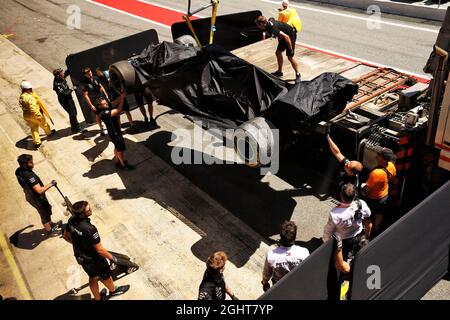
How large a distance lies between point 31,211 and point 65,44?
10947 millimetres

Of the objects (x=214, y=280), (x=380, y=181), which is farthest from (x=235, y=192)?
(x=214, y=280)

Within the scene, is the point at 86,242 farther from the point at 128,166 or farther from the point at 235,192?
the point at 128,166

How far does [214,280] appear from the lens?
4.93 m

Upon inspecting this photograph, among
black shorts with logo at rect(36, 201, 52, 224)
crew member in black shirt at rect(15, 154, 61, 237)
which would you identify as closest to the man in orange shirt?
crew member in black shirt at rect(15, 154, 61, 237)

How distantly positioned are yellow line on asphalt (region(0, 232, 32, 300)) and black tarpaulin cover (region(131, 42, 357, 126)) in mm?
4136

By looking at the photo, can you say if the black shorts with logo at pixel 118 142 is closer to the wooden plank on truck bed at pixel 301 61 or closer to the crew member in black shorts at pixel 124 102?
the crew member in black shorts at pixel 124 102

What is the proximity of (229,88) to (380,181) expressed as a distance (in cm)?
323

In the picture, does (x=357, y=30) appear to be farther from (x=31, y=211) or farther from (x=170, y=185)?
(x=31, y=211)

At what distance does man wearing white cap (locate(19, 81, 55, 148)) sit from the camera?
1004 centimetres

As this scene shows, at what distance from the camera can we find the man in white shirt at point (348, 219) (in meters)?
5.74

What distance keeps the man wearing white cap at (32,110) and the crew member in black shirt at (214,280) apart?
294 inches

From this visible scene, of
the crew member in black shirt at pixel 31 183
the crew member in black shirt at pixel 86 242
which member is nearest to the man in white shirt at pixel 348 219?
the crew member in black shirt at pixel 86 242
